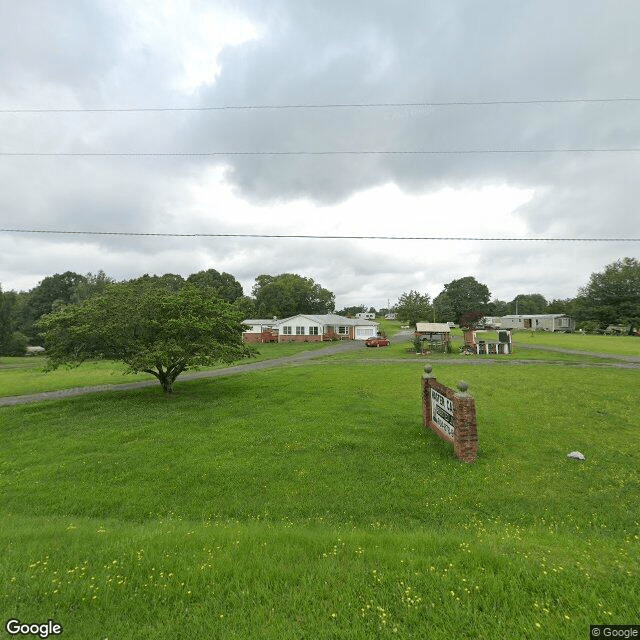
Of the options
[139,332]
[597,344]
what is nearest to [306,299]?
[597,344]

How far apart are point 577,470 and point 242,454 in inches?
293

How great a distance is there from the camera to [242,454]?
8430 millimetres

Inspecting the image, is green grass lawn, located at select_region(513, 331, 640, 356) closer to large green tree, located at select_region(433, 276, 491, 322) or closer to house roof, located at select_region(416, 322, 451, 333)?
house roof, located at select_region(416, 322, 451, 333)

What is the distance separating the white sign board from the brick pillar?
574mm

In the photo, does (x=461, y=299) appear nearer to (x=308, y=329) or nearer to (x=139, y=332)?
(x=308, y=329)

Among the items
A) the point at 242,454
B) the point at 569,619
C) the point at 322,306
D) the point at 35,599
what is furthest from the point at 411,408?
the point at 322,306

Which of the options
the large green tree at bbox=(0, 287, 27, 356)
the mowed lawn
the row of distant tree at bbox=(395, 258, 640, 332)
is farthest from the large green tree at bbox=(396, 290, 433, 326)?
the large green tree at bbox=(0, 287, 27, 356)

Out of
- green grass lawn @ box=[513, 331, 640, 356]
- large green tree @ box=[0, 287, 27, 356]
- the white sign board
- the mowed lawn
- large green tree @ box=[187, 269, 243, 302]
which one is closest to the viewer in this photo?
the mowed lawn

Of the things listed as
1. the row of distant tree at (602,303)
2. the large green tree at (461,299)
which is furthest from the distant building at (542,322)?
the large green tree at (461,299)

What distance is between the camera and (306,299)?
85688mm

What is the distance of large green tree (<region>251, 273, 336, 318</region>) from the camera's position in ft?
257

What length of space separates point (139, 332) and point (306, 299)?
234 feet

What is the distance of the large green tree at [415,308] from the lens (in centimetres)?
5853

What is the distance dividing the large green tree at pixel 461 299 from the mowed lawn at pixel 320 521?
3129 inches
